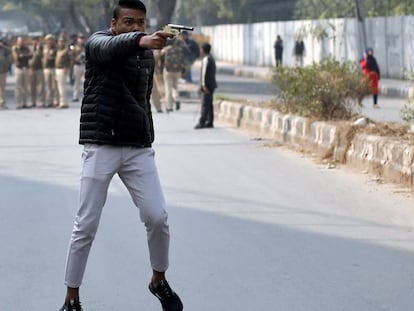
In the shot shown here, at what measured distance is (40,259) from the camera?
8.20 m

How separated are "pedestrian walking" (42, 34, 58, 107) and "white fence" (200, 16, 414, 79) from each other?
25.9 feet

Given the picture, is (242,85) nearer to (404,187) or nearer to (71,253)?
(404,187)

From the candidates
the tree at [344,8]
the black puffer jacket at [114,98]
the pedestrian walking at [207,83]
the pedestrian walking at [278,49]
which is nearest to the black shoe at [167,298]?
the black puffer jacket at [114,98]

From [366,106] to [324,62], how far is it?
857cm

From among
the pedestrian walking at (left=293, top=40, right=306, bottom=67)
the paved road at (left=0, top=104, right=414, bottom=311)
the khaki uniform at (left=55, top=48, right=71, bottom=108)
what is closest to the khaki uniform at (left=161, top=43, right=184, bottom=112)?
the khaki uniform at (left=55, top=48, right=71, bottom=108)

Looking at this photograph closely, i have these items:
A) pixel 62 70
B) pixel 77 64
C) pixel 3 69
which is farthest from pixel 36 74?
pixel 62 70

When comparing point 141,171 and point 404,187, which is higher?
point 141,171

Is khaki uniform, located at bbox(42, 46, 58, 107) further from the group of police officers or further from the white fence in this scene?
the white fence

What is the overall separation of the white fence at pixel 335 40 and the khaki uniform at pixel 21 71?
27.6 feet

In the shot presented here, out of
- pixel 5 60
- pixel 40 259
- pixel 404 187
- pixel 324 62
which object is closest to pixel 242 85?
pixel 5 60

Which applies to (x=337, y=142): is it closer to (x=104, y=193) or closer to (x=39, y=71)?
(x=104, y=193)

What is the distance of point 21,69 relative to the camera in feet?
91.7

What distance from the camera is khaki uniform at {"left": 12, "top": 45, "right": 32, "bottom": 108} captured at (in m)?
27.7

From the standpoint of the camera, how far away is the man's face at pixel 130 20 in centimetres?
602
